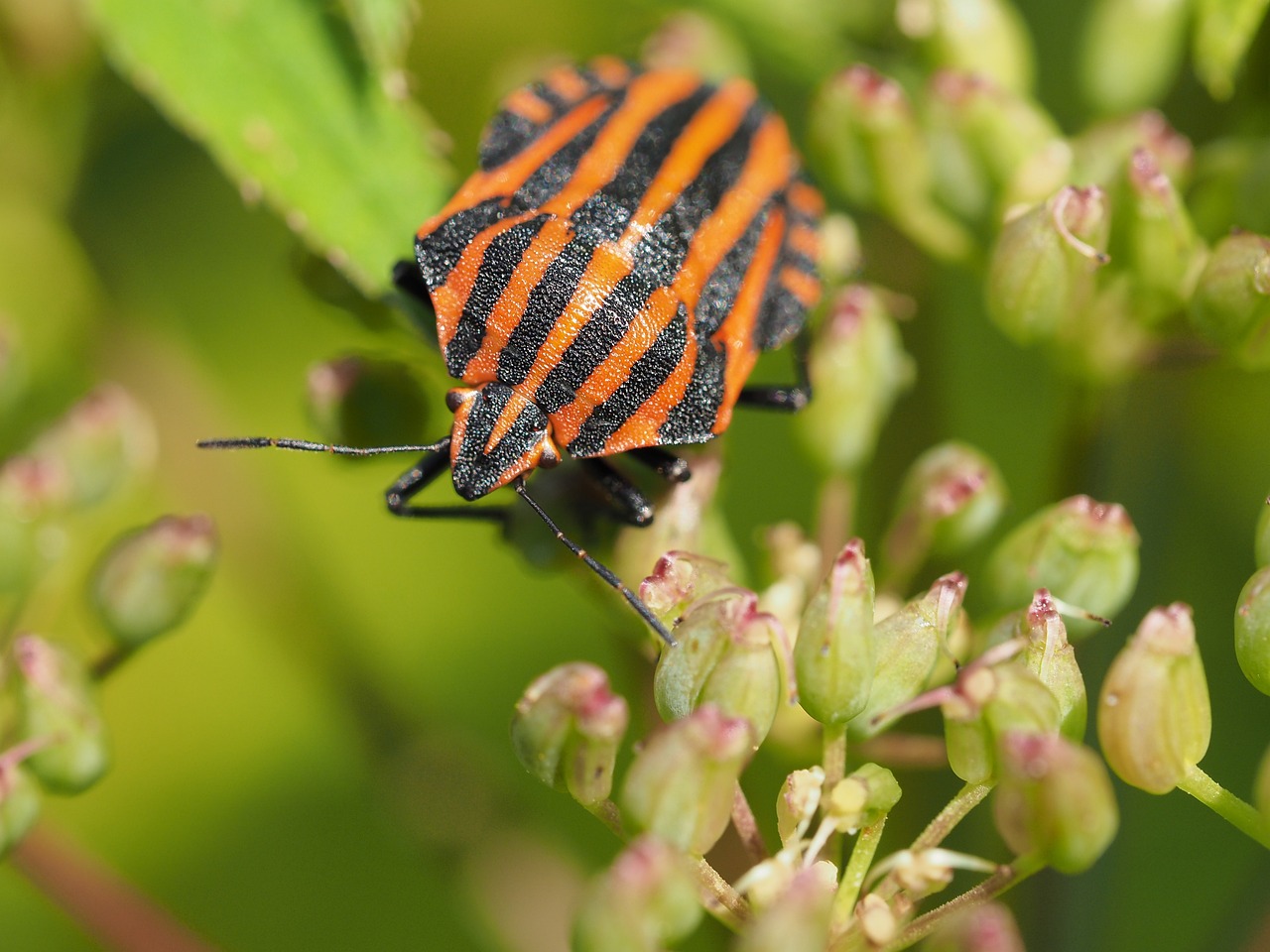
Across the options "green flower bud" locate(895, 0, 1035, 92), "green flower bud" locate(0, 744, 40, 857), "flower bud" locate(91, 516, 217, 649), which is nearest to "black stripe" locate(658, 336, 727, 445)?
"green flower bud" locate(895, 0, 1035, 92)

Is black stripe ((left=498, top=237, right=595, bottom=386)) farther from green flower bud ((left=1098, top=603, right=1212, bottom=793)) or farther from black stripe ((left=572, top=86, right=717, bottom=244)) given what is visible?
green flower bud ((left=1098, top=603, right=1212, bottom=793))

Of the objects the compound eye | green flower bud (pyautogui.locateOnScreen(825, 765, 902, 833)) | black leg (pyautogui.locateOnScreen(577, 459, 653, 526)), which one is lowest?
green flower bud (pyautogui.locateOnScreen(825, 765, 902, 833))

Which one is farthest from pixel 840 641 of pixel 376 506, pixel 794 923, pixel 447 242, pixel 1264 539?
pixel 376 506

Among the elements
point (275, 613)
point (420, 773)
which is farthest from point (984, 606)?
point (275, 613)

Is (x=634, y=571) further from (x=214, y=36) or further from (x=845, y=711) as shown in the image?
(x=214, y=36)

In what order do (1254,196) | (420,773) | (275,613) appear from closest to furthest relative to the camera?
(1254,196)
(420,773)
(275,613)
